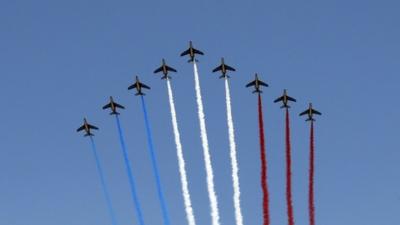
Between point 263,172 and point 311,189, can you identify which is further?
point 311,189

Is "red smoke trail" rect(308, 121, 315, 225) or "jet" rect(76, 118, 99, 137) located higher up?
"jet" rect(76, 118, 99, 137)

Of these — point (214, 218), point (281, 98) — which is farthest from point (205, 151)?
point (281, 98)

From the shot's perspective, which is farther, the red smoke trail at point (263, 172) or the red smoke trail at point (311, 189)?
Result: the red smoke trail at point (311, 189)

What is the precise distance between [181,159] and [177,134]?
4195mm

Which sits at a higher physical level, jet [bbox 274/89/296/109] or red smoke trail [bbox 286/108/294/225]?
jet [bbox 274/89/296/109]

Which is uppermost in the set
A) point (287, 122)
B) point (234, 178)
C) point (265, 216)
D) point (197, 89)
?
point (197, 89)

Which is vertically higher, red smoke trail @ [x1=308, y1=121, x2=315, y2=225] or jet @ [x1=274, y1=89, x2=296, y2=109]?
jet @ [x1=274, y1=89, x2=296, y2=109]

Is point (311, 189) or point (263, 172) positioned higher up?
point (263, 172)

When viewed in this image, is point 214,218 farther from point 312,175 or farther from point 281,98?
point 281,98

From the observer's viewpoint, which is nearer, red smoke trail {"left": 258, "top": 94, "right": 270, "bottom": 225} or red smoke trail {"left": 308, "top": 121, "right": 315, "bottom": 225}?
red smoke trail {"left": 258, "top": 94, "right": 270, "bottom": 225}

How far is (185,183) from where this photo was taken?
11038 centimetres

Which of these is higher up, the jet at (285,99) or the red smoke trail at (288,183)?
the jet at (285,99)

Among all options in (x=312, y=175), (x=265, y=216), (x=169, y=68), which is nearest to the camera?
(x=265, y=216)

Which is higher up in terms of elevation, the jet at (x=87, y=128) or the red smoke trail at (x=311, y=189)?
the jet at (x=87, y=128)
